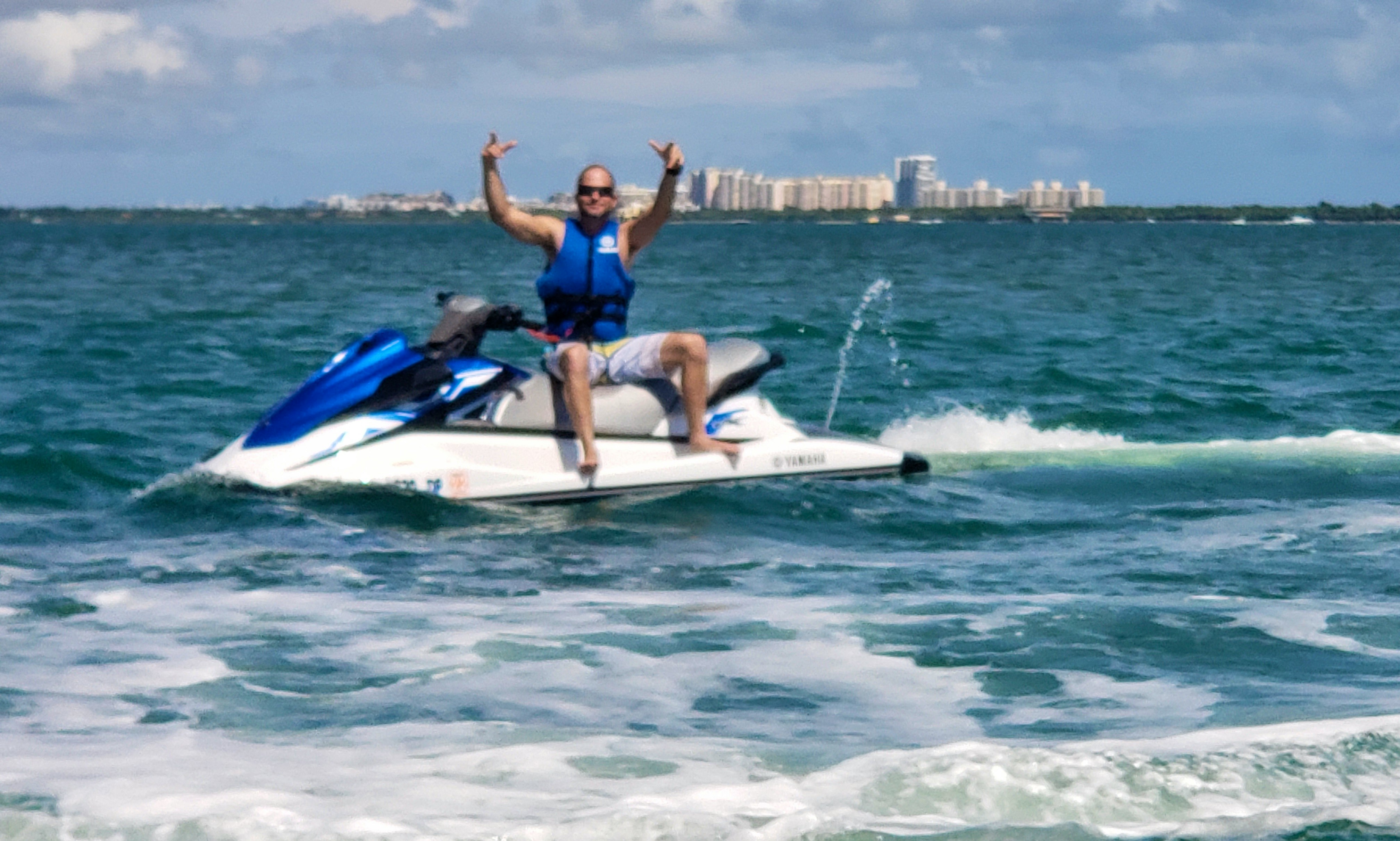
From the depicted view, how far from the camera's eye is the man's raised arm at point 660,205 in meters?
7.57

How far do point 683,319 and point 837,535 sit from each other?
1536 centimetres

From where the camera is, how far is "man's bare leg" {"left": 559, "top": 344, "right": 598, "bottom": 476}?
7551 millimetres

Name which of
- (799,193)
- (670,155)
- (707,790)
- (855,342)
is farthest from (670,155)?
(799,193)

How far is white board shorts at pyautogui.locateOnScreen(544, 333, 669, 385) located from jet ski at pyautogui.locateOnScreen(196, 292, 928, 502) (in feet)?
0.18

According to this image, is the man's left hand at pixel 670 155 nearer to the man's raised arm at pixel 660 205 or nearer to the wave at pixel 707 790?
the man's raised arm at pixel 660 205

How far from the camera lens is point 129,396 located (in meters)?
12.2

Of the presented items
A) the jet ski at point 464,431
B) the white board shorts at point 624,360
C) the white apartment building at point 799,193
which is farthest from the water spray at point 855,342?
the white apartment building at point 799,193

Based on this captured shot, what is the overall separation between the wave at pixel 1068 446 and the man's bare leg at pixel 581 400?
1948mm

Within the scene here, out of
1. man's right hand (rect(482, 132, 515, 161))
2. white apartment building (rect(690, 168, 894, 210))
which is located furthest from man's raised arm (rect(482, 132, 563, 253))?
white apartment building (rect(690, 168, 894, 210))

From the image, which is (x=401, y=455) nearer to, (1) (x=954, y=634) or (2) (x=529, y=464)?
(2) (x=529, y=464)

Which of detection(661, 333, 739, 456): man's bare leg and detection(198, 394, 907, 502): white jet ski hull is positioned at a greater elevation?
detection(661, 333, 739, 456): man's bare leg

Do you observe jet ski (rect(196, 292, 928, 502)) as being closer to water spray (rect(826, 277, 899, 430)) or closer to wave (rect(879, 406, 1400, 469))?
water spray (rect(826, 277, 899, 430))

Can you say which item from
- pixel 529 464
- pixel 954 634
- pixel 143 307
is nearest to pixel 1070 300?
pixel 143 307

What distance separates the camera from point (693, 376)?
25.5ft
